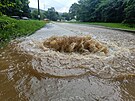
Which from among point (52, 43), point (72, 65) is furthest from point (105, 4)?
point (72, 65)

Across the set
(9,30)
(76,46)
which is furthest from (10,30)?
(76,46)

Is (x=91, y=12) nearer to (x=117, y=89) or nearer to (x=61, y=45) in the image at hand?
(x=61, y=45)

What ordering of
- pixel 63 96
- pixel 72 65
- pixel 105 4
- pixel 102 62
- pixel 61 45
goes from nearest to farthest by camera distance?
pixel 63 96 < pixel 72 65 < pixel 102 62 < pixel 61 45 < pixel 105 4

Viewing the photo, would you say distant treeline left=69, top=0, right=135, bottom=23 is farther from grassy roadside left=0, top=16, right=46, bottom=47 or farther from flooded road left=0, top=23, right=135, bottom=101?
flooded road left=0, top=23, right=135, bottom=101

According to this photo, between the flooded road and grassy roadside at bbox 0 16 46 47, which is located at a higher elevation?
the flooded road

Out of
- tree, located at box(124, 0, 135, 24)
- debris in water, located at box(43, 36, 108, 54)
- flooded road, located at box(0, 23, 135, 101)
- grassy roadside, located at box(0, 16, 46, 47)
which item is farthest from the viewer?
tree, located at box(124, 0, 135, 24)

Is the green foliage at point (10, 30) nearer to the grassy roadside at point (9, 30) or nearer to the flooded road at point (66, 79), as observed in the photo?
the grassy roadside at point (9, 30)

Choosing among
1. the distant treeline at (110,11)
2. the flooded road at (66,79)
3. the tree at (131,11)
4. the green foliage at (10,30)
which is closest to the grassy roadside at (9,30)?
the green foliage at (10,30)

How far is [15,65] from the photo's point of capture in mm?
4449

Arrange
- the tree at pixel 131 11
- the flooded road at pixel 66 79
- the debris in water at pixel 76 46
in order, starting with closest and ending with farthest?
the flooded road at pixel 66 79, the debris in water at pixel 76 46, the tree at pixel 131 11

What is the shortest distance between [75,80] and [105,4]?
1349 inches

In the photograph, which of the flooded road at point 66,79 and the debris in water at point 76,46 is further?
the debris in water at point 76,46

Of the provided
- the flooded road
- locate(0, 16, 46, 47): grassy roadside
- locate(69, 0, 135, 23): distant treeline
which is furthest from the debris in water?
locate(69, 0, 135, 23): distant treeline

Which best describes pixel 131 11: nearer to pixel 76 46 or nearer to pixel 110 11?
pixel 110 11
